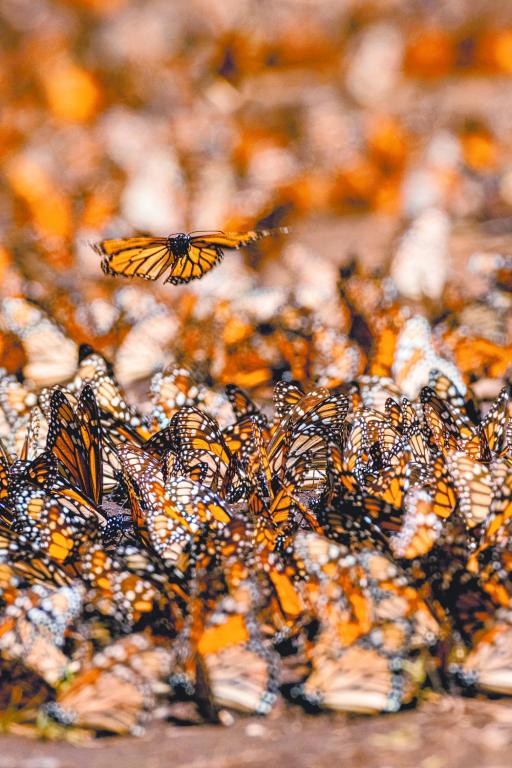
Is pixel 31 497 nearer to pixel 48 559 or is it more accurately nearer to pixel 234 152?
pixel 48 559

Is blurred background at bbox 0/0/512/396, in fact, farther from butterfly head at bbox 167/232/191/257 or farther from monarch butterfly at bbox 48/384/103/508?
butterfly head at bbox 167/232/191/257

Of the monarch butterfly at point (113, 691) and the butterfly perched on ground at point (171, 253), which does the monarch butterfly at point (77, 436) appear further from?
the monarch butterfly at point (113, 691)

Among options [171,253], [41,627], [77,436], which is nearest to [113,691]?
[41,627]

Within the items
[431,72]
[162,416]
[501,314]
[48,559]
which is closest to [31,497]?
[48,559]

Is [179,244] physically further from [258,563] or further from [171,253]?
[258,563]

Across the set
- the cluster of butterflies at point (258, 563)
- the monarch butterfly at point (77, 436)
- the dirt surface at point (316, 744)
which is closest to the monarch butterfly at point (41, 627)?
the cluster of butterflies at point (258, 563)

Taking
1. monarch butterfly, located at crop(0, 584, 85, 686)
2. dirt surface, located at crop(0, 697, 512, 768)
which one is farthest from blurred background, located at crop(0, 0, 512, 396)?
dirt surface, located at crop(0, 697, 512, 768)
